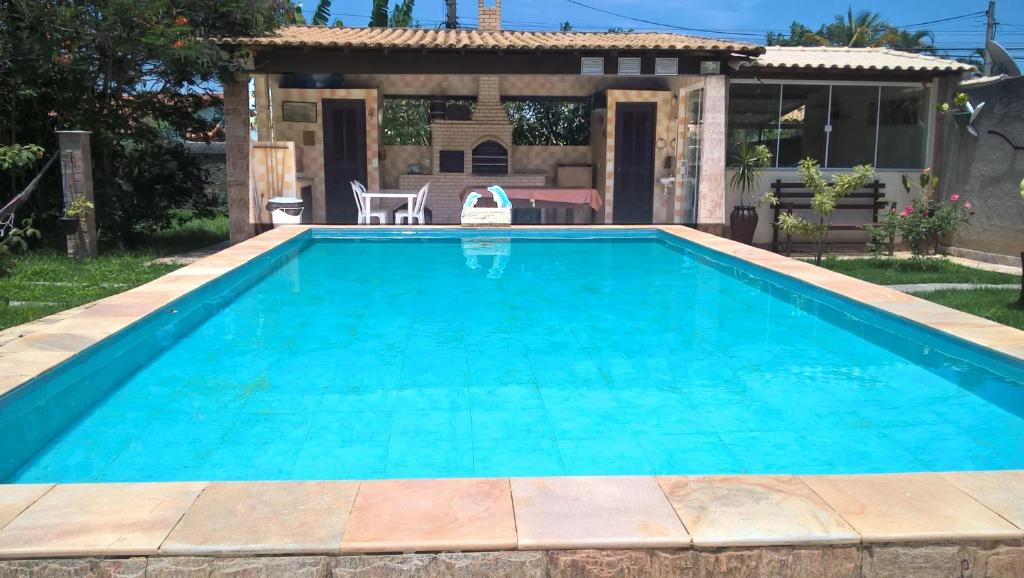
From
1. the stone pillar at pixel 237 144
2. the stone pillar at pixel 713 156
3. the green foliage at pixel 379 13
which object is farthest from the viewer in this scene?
the green foliage at pixel 379 13

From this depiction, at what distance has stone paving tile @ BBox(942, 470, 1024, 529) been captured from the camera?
2584 millimetres

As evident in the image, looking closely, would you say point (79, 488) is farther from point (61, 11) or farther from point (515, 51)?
point (515, 51)

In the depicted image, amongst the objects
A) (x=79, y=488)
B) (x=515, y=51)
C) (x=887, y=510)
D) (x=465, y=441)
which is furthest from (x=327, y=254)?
(x=887, y=510)

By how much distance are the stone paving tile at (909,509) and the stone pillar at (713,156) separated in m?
9.84

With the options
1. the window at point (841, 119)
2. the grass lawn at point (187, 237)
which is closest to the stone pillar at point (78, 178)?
the grass lawn at point (187, 237)

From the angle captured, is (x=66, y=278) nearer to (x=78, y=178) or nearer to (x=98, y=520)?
(x=78, y=178)

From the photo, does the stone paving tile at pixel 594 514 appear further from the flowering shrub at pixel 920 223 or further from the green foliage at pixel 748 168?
the green foliage at pixel 748 168

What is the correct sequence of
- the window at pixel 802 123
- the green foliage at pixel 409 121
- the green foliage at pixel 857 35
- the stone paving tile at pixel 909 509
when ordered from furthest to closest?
the green foliage at pixel 857 35 < the green foliage at pixel 409 121 < the window at pixel 802 123 < the stone paving tile at pixel 909 509

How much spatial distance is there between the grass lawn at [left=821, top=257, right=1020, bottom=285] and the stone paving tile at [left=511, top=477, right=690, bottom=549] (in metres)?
7.28

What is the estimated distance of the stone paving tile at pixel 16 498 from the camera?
2.54 meters

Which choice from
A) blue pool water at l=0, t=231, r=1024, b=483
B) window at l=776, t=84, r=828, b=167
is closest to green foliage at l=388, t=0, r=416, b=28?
window at l=776, t=84, r=828, b=167

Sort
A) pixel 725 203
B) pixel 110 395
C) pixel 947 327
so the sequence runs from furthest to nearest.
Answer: pixel 725 203
pixel 947 327
pixel 110 395

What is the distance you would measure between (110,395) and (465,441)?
2.14 m

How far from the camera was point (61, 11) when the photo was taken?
9844mm
